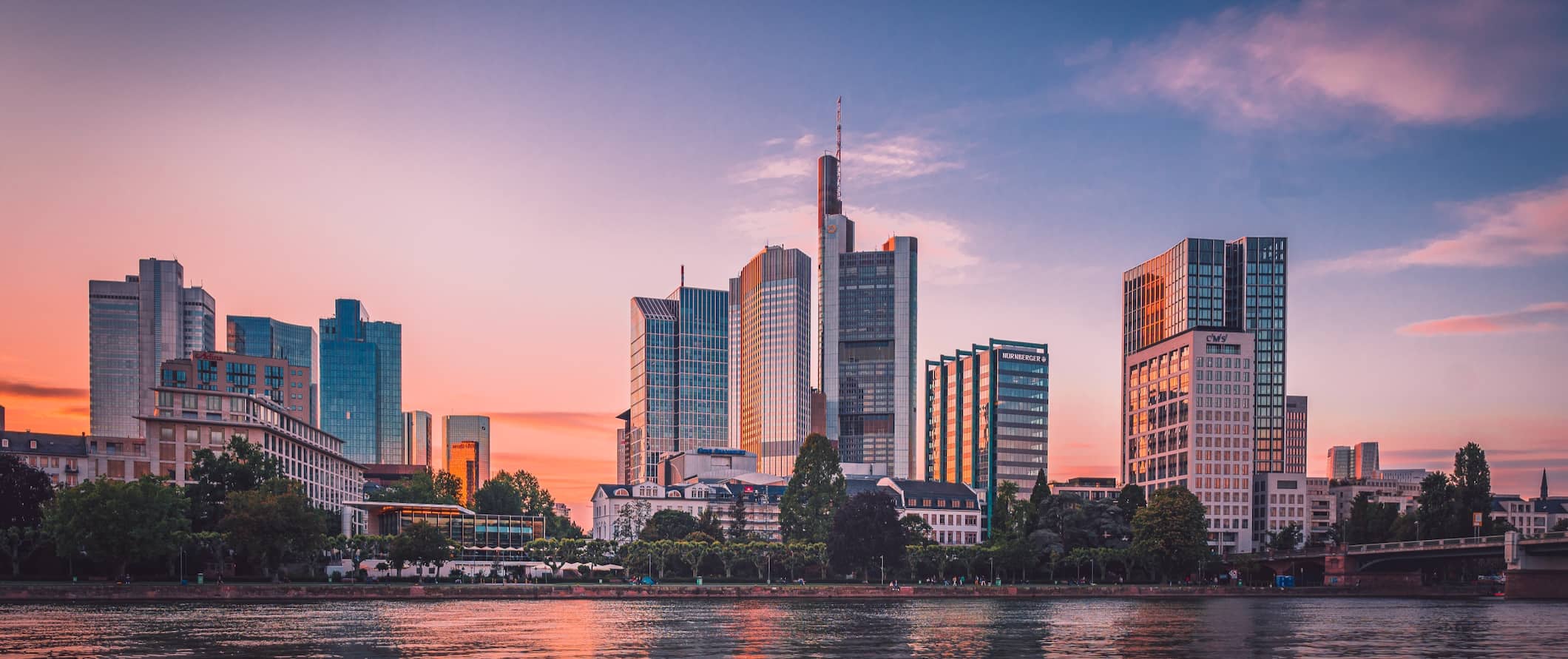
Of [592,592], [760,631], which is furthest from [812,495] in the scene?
[760,631]

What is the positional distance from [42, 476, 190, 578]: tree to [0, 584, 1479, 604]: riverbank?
3.63 metres

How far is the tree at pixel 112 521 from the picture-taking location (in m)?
125

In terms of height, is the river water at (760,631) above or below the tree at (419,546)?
above

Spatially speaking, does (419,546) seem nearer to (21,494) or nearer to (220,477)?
(220,477)

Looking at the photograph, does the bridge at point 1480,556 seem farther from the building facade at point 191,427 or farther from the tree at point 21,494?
the tree at point 21,494

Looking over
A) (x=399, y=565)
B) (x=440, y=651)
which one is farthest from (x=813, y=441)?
(x=440, y=651)

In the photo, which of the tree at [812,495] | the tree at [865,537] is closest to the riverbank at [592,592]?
the tree at [865,537]

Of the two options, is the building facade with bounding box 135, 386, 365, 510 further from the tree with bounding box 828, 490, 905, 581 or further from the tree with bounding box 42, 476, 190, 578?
the tree with bounding box 828, 490, 905, 581

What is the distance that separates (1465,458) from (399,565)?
155 m

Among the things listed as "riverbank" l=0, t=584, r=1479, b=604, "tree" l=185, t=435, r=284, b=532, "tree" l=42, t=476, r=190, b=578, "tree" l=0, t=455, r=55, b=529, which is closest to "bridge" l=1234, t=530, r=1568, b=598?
"riverbank" l=0, t=584, r=1479, b=604

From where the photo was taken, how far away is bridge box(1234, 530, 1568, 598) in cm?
16488

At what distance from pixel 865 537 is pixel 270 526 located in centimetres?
7470

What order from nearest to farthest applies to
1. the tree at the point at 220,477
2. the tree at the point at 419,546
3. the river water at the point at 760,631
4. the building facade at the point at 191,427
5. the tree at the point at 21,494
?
1. the river water at the point at 760,631
2. the tree at the point at 21,494
3. the tree at the point at 220,477
4. the tree at the point at 419,546
5. the building facade at the point at 191,427

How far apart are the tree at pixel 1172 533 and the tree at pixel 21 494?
13942cm
